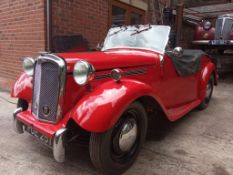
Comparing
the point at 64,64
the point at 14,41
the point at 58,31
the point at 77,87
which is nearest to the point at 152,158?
the point at 77,87

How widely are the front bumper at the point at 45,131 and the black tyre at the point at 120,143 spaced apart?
28 cm

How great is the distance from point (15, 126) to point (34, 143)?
1.52 ft

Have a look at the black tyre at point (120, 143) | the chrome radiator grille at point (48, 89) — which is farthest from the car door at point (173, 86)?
the chrome radiator grille at point (48, 89)

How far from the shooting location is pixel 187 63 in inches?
160

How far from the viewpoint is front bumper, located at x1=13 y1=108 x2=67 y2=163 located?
2.22 m

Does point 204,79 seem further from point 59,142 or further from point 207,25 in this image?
point 207,25

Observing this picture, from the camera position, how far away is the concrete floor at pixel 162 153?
259cm

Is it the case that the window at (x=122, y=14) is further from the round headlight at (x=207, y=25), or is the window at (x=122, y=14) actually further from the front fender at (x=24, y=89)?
the front fender at (x=24, y=89)

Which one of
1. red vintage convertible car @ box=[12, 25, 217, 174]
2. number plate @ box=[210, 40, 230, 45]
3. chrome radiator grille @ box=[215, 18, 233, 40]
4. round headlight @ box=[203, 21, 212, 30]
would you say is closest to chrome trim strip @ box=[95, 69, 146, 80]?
red vintage convertible car @ box=[12, 25, 217, 174]

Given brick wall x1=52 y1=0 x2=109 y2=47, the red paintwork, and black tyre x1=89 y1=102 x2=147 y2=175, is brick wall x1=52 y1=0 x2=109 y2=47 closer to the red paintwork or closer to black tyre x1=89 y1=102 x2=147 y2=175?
the red paintwork

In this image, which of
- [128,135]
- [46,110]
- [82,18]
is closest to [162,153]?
[128,135]

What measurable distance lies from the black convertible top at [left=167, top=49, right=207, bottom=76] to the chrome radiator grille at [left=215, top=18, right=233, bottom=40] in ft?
12.4

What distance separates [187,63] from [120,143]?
218 centimetres

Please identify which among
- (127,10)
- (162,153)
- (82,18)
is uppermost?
(127,10)
